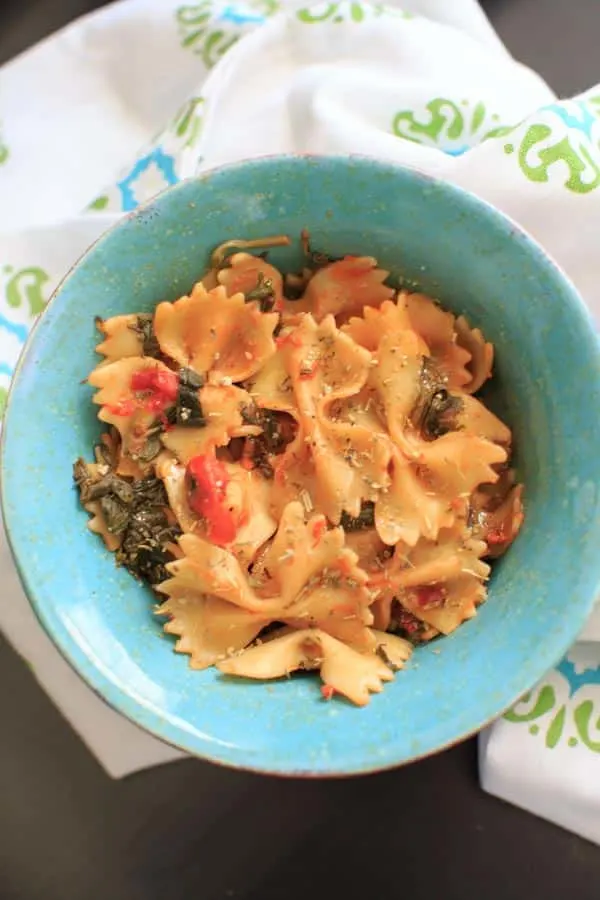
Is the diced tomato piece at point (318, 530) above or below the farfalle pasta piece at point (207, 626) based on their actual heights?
above

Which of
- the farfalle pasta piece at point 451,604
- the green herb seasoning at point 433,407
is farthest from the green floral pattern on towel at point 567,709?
the green herb seasoning at point 433,407

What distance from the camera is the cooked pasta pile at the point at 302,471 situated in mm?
835

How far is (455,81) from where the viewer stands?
115 cm

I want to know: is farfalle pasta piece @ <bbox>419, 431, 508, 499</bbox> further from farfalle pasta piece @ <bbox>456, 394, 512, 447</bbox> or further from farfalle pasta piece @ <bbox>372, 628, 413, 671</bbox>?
farfalle pasta piece @ <bbox>372, 628, 413, 671</bbox>

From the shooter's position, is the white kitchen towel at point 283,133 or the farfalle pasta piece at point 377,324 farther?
the white kitchen towel at point 283,133

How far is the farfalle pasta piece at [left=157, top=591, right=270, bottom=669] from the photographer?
0.84 meters

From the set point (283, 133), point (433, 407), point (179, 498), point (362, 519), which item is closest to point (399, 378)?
point (433, 407)

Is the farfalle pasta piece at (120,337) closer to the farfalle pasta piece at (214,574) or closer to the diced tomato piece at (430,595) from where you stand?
the farfalle pasta piece at (214,574)

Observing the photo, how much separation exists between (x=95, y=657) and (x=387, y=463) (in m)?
0.33

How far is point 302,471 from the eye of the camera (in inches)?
34.3

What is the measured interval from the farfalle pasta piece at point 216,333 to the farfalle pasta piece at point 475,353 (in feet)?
0.65

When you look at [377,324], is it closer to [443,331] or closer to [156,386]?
[443,331]

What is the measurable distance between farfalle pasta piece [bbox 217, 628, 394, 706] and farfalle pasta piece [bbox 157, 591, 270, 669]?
0.02m

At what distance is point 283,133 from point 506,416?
51 cm
